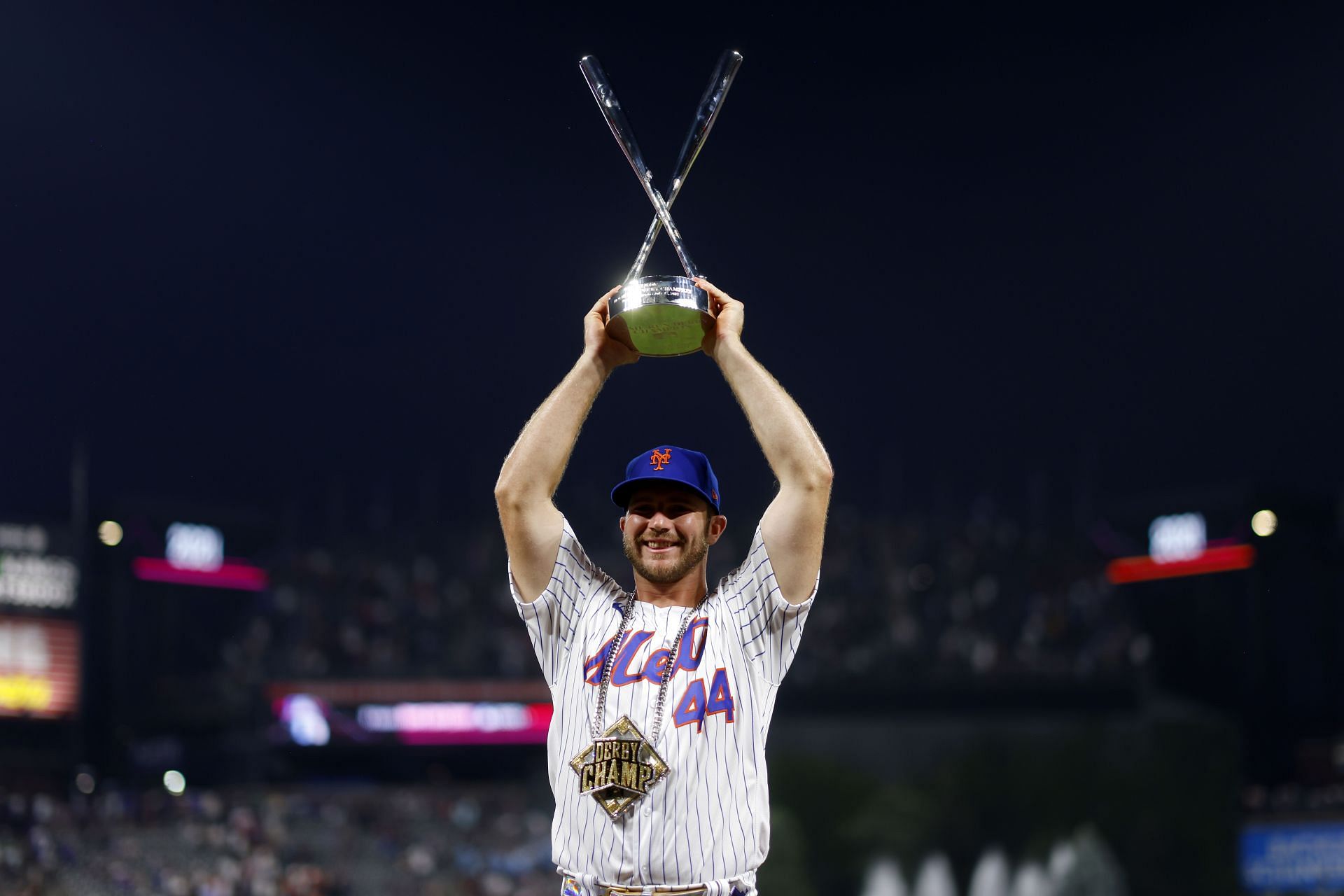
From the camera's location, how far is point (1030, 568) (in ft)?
104

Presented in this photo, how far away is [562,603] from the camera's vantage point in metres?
3.61

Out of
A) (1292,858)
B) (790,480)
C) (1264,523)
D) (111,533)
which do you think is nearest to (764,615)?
(790,480)

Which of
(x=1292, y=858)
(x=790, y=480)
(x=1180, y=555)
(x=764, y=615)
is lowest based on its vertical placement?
(x=1292, y=858)

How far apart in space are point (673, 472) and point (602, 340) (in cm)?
52

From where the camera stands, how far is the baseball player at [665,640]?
10.7ft

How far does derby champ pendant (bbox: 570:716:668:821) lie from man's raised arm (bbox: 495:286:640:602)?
514 millimetres

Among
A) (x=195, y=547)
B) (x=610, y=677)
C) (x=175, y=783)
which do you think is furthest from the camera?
(x=195, y=547)

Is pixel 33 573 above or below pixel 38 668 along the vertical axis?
above

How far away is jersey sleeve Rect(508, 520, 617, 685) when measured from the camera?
11.8 ft

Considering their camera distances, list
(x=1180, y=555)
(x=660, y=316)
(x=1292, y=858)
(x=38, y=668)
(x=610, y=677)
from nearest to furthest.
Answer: (x=610, y=677), (x=660, y=316), (x=1292, y=858), (x=38, y=668), (x=1180, y=555)

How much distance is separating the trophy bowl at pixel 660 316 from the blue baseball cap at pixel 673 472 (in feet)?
1.12

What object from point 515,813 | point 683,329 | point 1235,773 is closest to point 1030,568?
point 1235,773

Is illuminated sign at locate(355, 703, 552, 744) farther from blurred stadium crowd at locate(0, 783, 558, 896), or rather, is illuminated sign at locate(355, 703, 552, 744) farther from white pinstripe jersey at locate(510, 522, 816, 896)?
white pinstripe jersey at locate(510, 522, 816, 896)

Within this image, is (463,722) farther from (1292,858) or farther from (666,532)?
(666,532)
